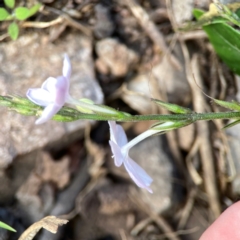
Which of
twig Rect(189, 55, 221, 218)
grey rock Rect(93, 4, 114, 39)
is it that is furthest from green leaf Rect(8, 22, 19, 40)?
twig Rect(189, 55, 221, 218)

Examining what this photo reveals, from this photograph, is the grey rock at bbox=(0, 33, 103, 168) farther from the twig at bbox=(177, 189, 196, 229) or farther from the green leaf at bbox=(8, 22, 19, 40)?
the twig at bbox=(177, 189, 196, 229)

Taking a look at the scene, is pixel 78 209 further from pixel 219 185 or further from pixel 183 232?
pixel 219 185

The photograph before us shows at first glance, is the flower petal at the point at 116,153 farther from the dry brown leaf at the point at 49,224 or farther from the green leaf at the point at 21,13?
the green leaf at the point at 21,13

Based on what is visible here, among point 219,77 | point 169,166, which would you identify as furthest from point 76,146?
point 219,77

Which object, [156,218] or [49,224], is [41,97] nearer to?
[49,224]

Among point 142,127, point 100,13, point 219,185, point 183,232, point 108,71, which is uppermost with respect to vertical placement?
point 100,13

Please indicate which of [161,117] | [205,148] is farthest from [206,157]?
[161,117]

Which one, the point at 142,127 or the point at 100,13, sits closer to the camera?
the point at 100,13
